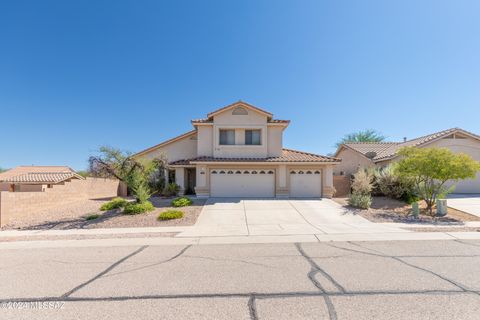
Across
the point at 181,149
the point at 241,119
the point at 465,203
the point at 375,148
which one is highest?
the point at 241,119

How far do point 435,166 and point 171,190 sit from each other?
17788mm

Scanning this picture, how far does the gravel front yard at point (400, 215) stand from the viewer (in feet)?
38.3

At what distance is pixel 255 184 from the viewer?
18.4 m

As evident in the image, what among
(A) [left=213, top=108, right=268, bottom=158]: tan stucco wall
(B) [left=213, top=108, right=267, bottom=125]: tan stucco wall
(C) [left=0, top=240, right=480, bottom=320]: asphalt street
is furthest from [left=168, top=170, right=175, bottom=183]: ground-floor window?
(C) [left=0, top=240, right=480, bottom=320]: asphalt street

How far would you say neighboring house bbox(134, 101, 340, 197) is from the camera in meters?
18.3

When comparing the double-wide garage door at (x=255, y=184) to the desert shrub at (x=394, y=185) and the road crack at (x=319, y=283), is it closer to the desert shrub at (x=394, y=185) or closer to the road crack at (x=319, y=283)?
the desert shrub at (x=394, y=185)

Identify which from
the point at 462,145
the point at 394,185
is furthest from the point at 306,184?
the point at 462,145

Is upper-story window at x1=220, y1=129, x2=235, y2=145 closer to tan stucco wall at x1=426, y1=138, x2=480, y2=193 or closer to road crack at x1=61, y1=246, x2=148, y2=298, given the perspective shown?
road crack at x1=61, y1=246, x2=148, y2=298

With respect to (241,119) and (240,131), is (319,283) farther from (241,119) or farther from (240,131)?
(241,119)

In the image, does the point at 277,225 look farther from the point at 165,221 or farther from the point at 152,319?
the point at 152,319

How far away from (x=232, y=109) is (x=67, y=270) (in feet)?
51.6

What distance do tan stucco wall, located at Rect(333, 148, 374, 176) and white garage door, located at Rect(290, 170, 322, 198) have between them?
7.57 metres

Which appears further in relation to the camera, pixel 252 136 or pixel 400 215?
pixel 252 136

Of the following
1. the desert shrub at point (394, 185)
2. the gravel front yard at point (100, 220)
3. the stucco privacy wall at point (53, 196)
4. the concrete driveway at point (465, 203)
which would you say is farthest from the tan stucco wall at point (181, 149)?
the concrete driveway at point (465, 203)
